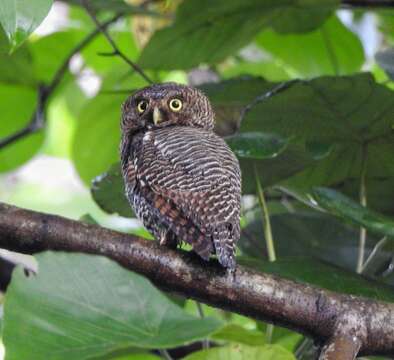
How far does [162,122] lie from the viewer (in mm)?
3783

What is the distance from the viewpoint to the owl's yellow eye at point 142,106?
3.79m

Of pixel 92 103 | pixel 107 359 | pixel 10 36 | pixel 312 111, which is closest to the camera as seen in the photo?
pixel 10 36

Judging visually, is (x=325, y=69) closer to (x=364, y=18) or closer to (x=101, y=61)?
(x=364, y=18)

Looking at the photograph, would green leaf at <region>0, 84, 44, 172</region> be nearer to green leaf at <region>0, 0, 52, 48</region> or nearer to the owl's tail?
the owl's tail

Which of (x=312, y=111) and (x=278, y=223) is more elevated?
(x=312, y=111)

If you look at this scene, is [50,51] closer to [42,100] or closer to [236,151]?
[42,100]

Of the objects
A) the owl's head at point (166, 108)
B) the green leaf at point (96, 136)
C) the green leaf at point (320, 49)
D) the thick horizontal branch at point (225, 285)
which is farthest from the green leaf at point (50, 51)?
the thick horizontal branch at point (225, 285)

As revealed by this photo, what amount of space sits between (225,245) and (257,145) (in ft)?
1.15

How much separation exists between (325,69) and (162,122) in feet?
3.58

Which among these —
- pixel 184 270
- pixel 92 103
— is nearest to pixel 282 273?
pixel 184 270

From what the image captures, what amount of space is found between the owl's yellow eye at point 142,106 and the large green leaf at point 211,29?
17 cm

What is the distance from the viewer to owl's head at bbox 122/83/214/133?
3764 millimetres

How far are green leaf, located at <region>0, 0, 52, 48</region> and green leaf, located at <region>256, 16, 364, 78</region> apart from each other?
2540mm

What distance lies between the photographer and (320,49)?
4500 mm
